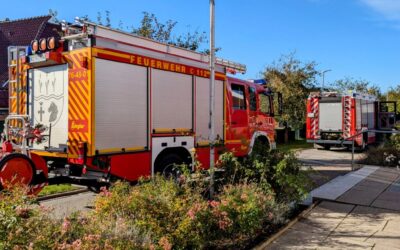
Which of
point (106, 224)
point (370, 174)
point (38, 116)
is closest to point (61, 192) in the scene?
point (38, 116)

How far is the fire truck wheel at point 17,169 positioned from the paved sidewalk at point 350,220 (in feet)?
12.6

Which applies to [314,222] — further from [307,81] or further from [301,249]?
[307,81]

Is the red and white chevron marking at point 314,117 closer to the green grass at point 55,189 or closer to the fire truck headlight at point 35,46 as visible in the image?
the green grass at point 55,189

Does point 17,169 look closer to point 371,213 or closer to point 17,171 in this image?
point 17,171

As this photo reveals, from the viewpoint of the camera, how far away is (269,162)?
6609 mm

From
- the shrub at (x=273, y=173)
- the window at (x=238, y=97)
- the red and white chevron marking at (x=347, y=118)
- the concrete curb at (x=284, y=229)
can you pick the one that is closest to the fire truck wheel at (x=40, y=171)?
the shrub at (x=273, y=173)

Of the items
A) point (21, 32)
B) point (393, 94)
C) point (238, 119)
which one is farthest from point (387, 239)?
point (393, 94)

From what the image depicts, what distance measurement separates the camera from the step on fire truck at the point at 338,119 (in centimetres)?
1978

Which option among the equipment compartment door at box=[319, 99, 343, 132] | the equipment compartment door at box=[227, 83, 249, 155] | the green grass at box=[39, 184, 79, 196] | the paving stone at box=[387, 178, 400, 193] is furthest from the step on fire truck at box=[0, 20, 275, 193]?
the equipment compartment door at box=[319, 99, 343, 132]

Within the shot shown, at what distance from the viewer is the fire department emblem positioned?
285 inches

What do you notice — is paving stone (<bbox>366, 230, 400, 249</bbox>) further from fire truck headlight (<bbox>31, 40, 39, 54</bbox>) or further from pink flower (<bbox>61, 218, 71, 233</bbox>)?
fire truck headlight (<bbox>31, 40, 39, 54</bbox>)

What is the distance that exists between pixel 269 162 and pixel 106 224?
333 centimetres

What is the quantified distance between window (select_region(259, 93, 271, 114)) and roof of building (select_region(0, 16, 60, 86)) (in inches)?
772

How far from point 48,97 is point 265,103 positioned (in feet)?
20.8
